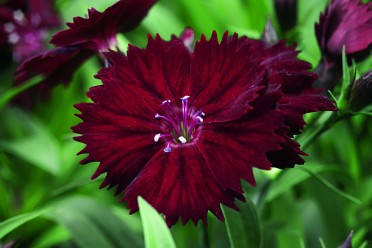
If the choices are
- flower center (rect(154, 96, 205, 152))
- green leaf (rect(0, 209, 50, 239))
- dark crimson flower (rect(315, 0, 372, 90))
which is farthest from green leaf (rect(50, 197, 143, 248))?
dark crimson flower (rect(315, 0, 372, 90))

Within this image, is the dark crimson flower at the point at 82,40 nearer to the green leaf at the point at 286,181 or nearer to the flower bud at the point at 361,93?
the flower bud at the point at 361,93

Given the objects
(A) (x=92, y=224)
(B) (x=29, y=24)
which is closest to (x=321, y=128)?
(A) (x=92, y=224)

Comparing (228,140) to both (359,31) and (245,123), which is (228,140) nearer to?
(245,123)

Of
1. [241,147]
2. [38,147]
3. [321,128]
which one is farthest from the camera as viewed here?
[38,147]

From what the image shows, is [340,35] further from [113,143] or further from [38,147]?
[38,147]

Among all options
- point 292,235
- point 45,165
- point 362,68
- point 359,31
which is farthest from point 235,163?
point 45,165

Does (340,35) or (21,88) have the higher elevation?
(21,88)
